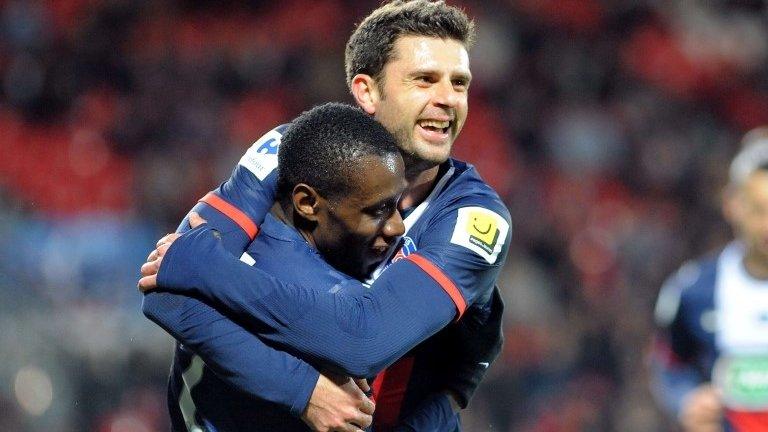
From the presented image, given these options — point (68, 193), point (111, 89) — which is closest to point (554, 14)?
point (111, 89)

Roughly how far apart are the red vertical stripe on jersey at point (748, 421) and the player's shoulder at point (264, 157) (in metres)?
2.43

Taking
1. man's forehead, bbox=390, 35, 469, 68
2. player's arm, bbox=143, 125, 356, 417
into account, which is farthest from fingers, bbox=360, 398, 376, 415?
man's forehead, bbox=390, 35, 469, 68

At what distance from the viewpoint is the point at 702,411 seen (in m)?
4.27

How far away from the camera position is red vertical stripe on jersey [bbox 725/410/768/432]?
14.4 ft

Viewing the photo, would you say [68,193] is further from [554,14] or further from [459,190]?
[459,190]

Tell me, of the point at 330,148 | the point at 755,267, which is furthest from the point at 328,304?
the point at 755,267

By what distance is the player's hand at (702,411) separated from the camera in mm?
4266

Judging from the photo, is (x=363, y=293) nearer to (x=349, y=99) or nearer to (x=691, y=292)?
(x=691, y=292)

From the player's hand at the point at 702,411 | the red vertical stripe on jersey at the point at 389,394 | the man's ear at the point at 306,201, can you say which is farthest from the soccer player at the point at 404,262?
the player's hand at the point at 702,411

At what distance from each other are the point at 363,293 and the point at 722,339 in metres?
2.53

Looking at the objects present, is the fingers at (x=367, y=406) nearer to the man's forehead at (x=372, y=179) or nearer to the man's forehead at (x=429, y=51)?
the man's forehead at (x=372, y=179)

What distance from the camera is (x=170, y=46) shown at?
8.38 metres

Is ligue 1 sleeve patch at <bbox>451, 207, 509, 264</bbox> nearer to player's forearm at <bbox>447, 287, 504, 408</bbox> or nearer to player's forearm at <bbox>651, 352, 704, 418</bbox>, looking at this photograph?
player's forearm at <bbox>447, 287, 504, 408</bbox>

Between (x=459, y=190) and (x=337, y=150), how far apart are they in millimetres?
475
